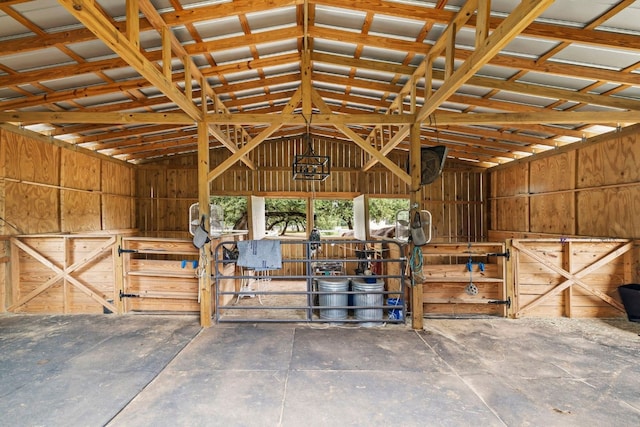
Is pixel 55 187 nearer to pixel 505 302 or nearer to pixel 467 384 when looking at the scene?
pixel 467 384

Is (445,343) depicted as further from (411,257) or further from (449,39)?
(449,39)

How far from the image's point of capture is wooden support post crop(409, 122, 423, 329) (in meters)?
4.09

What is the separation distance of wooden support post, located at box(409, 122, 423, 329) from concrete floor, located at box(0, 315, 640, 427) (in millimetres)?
208

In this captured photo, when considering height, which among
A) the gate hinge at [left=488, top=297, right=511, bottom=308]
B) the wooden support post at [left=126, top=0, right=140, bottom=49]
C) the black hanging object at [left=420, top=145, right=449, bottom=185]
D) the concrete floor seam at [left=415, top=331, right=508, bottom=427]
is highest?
the wooden support post at [left=126, top=0, right=140, bottom=49]

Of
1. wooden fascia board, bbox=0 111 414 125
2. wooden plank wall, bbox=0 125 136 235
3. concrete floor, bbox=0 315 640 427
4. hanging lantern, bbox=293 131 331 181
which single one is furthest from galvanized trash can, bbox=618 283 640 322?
wooden plank wall, bbox=0 125 136 235

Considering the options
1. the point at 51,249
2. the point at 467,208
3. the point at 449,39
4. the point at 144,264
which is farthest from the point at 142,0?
the point at 467,208

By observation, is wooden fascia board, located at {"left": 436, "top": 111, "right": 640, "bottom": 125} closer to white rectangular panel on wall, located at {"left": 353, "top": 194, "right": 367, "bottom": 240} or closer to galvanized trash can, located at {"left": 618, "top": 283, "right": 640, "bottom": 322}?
galvanized trash can, located at {"left": 618, "top": 283, "right": 640, "bottom": 322}

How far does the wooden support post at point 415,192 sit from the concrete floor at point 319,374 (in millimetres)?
208

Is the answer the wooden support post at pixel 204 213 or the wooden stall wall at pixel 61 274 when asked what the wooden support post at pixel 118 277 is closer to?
the wooden stall wall at pixel 61 274

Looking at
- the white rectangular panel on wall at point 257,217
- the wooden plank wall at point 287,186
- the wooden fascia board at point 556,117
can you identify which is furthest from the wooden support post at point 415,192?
the white rectangular panel on wall at point 257,217

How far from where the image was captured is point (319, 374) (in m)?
2.87

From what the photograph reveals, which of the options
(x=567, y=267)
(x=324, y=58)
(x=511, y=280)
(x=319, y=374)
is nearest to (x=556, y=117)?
(x=567, y=267)

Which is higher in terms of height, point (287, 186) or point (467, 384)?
point (287, 186)

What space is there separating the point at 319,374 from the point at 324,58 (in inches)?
153
